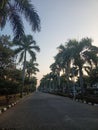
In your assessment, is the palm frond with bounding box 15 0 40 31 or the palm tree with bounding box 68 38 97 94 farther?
the palm tree with bounding box 68 38 97 94

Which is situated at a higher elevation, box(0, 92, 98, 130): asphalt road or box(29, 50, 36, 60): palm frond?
box(29, 50, 36, 60): palm frond

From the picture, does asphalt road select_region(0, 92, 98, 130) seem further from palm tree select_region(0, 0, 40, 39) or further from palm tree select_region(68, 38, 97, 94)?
palm tree select_region(68, 38, 97, 94)

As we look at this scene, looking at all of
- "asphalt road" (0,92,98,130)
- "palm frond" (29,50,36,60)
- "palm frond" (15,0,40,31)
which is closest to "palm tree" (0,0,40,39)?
"palm frond" (15,0,40,31)

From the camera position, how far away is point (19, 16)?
1864 centimetres

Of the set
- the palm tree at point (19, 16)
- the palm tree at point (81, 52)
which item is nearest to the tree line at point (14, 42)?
the palm tree at point (19, 16)

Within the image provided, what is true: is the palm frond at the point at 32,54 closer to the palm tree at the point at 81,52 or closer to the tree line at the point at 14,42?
the tree line at the point at 14,42

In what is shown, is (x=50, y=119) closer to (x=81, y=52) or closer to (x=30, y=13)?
(x=30, y=13)

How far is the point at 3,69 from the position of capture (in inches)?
1206

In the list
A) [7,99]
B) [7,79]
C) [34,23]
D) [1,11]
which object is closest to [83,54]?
[7,79]

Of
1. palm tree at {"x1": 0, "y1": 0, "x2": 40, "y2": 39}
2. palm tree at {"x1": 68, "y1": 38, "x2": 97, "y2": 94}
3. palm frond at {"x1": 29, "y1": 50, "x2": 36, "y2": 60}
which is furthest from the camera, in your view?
palm frond at {"x1": 29, "y1": 50, "x2": 36, "y2": 60}

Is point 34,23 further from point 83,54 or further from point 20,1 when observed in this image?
point 83,54

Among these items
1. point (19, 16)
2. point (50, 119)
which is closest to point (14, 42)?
point (19, 16)

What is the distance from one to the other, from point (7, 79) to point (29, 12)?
1643 cm

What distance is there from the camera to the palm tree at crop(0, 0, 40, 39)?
17094mm
